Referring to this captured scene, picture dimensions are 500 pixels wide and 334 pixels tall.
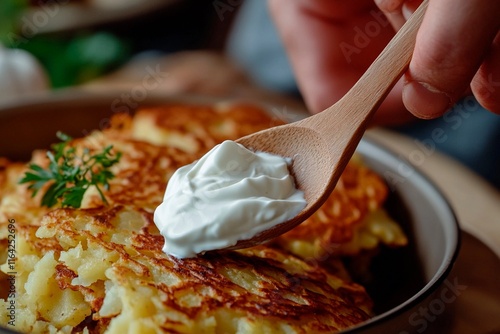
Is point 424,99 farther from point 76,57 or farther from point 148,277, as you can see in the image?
point 76,57

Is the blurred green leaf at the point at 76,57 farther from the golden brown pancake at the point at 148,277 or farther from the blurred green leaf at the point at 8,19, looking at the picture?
the golden brown pancake at the point at 148,277

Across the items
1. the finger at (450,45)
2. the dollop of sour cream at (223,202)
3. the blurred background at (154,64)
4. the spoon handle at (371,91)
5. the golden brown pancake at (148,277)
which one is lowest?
the blurred background at (154,64)

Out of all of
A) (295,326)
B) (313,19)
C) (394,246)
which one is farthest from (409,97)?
(313,19)

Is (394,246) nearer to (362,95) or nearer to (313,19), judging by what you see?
(362,95)

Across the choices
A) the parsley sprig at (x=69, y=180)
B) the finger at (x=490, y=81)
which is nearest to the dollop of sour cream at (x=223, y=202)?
the parsley sprig at (x=69, y=180)

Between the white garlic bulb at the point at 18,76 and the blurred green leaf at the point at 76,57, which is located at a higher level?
the white garlic bulb at the point at 18,76

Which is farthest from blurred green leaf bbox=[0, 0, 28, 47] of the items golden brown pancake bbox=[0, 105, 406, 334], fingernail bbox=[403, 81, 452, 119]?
fingernail bbox=[403, 81, 452, 119]

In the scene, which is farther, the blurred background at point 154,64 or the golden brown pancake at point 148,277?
the blurred background at point 154,64
